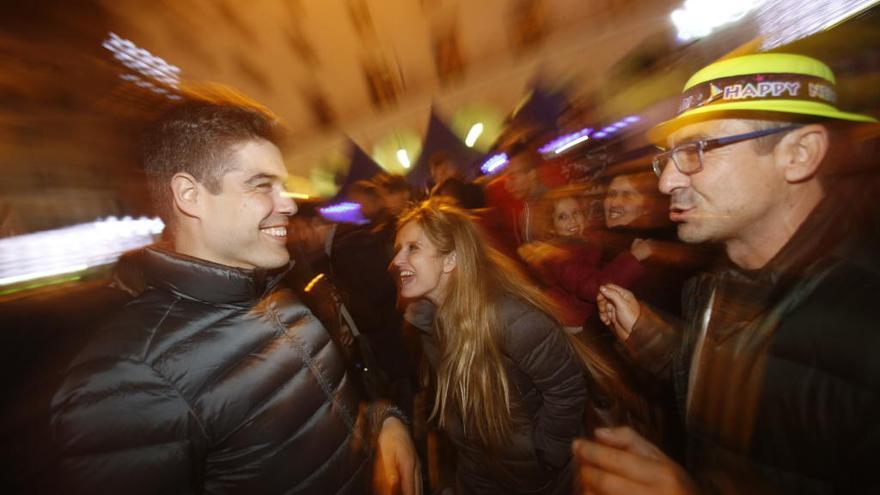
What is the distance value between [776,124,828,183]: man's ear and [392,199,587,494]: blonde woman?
1.30 m

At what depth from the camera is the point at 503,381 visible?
87.5 inches

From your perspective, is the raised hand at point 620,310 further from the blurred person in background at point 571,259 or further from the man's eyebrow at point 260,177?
the man's eyebrow at point 260,177

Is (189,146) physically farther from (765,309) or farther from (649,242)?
(649,242)

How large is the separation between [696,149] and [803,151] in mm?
348

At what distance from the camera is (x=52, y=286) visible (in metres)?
2.17

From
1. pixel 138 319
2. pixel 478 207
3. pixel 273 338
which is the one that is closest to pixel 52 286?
pixel 138 319

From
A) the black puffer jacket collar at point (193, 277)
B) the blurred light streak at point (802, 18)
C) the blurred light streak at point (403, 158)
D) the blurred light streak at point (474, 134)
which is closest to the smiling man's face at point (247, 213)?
the black puffer jacket collar at point (193, 277)

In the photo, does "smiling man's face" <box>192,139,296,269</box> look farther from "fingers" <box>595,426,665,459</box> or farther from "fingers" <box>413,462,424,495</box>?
"fingers" <box>595,426,665,459</box>

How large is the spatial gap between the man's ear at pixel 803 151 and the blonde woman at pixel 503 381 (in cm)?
130

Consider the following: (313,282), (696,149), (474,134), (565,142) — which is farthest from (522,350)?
(474,134)

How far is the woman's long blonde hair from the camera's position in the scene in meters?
2.22

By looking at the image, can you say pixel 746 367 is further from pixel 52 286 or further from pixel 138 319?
pixel 52 286

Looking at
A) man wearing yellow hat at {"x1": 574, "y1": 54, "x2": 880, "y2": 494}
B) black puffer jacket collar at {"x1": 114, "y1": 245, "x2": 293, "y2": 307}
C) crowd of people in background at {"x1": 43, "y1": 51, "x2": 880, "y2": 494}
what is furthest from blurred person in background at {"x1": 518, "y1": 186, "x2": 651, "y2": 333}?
black puffer jacket collar at {"x1": 114, "y1": 245, "x2": 293, "y2": 307}

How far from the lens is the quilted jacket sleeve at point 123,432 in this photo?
1.10 meters
